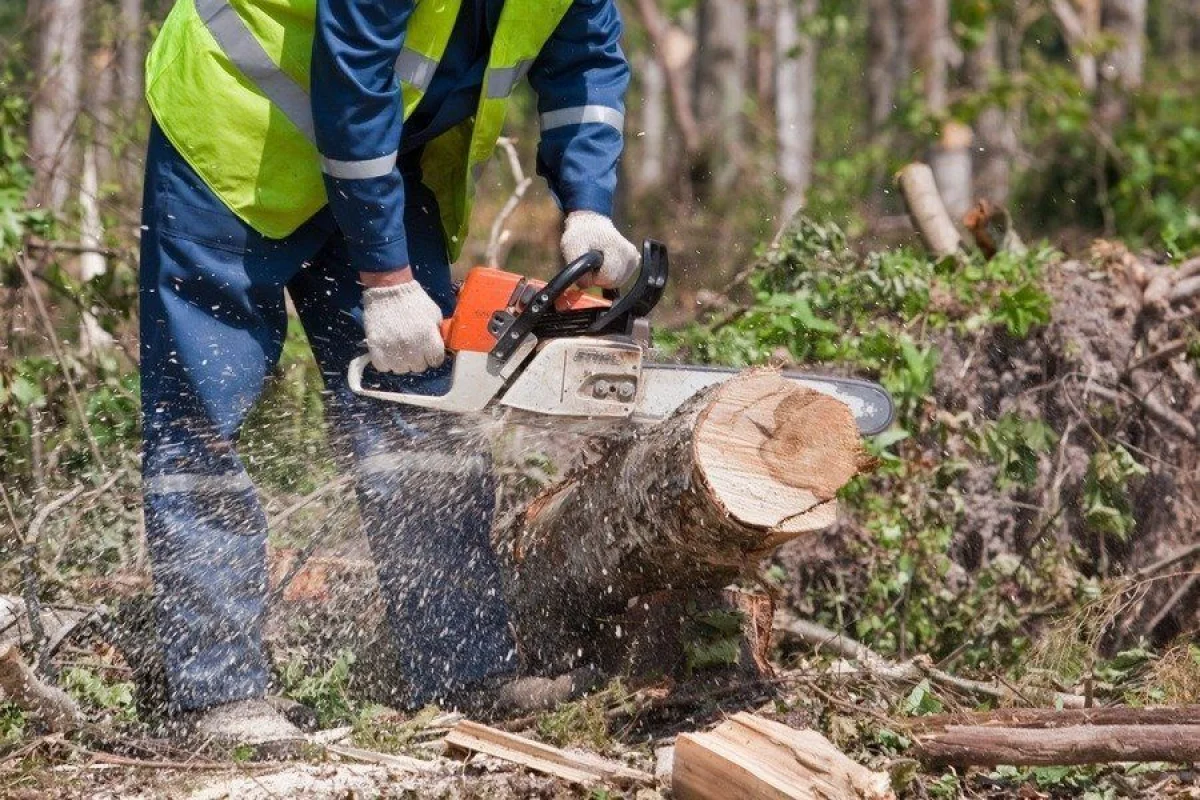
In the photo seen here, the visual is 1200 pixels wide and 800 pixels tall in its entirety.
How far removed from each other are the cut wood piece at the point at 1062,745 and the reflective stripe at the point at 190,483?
1641 millimetres

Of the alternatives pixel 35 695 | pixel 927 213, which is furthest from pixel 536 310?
pixel 927 213

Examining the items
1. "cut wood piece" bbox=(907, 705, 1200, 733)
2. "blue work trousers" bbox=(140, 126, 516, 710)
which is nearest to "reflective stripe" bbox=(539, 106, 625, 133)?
"blue work trousers" bbox=(140, 126, 516, 710)

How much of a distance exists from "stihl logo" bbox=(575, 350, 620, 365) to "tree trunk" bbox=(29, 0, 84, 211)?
8.12ft

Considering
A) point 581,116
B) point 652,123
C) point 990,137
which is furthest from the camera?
point 652,123

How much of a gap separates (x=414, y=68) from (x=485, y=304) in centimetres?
54

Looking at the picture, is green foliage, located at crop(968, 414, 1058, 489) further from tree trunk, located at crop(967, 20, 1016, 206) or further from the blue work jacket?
tree trunk, located at crop(967, 20, 1016, 206)

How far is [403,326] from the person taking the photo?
3105 mm

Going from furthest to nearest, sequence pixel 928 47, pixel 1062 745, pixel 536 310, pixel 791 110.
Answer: pixel 791 110 → pixel 928 47 → pixel 536 310 → pixel 1062 745

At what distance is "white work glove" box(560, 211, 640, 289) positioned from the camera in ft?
10.7

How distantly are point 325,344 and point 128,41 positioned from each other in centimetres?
283

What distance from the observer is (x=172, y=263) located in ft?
10.4

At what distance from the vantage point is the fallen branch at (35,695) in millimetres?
2920

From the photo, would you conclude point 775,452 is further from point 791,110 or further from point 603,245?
point 791,110

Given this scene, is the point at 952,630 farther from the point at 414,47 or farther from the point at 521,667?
the point at 414,47
